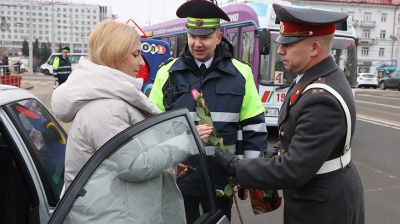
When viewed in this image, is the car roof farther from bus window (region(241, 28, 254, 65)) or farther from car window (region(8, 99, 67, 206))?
bus window (region(241, 28, 254, 65))

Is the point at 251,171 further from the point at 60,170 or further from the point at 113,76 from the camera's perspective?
the point at 60,170

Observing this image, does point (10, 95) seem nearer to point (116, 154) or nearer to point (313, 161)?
point (116, 154)

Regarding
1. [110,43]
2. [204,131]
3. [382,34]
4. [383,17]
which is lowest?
[382,34]

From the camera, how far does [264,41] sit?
8.07m

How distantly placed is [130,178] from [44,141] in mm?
1353

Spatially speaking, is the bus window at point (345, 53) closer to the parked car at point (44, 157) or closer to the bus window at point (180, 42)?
the bus window at point (180, 42)

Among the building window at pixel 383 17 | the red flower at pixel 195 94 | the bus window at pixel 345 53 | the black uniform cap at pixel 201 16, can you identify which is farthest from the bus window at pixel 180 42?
the building window at pixel 383 17

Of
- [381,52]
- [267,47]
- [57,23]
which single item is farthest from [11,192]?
[57,23]

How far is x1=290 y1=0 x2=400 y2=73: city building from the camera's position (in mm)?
64500

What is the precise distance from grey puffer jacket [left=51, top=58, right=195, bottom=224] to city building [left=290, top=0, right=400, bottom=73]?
67929 mm

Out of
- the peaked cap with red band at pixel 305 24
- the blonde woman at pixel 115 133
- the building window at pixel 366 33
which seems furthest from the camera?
the building window at pixel 366 33

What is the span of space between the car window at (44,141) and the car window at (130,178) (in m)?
1.00

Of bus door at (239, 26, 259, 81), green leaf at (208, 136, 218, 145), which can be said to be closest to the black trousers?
green leaf at (208, 136, 218, 145)

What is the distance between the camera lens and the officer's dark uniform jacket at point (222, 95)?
2.44m
